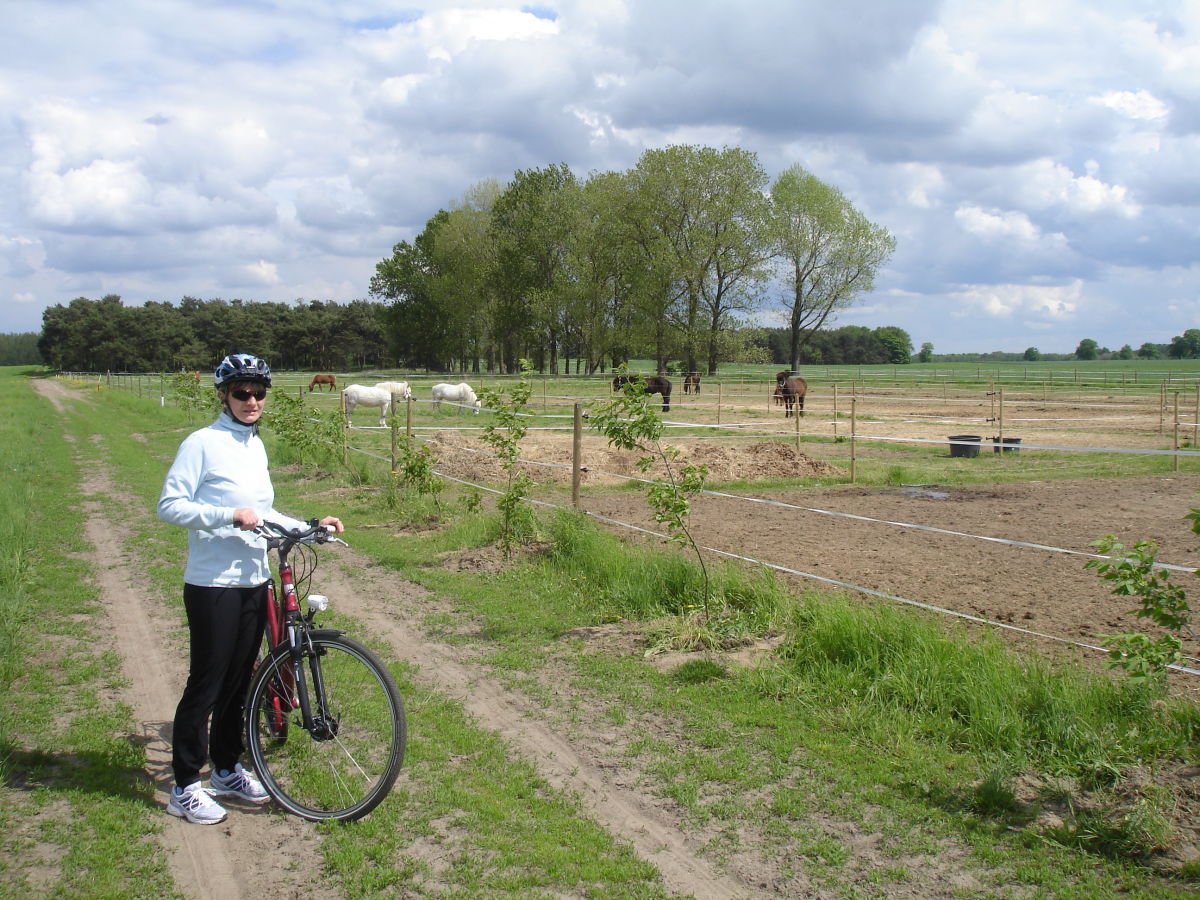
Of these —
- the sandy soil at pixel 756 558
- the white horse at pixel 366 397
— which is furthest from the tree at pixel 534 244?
the sandy soil at pixel 756 558

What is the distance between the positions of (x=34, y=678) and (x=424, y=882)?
10.3ft

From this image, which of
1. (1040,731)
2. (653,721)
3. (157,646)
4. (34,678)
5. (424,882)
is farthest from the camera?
(157,646)

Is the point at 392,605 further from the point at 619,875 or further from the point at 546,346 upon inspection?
the point at 546,346

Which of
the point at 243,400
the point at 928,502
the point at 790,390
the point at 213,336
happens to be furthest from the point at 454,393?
the point at 213,336

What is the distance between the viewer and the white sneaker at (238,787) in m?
3.55

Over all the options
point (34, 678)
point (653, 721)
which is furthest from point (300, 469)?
point (653, 721)

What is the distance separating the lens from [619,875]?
120 inches

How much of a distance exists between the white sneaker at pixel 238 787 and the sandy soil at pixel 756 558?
0.18 feet

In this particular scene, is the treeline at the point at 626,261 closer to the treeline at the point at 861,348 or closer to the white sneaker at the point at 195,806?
the white sneaker at the point at 195,806

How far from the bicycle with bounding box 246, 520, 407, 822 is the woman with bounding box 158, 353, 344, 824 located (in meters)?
0.07

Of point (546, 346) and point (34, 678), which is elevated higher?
point (546, 346)

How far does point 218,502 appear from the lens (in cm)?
333

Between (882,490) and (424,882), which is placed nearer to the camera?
(424,882)

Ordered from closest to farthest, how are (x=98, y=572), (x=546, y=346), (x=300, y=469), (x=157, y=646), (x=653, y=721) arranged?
(x=653, y=721) < (x=157, y=646) < (x=98, y=572) < (x=300, y=469) < (x=546, y=346)
